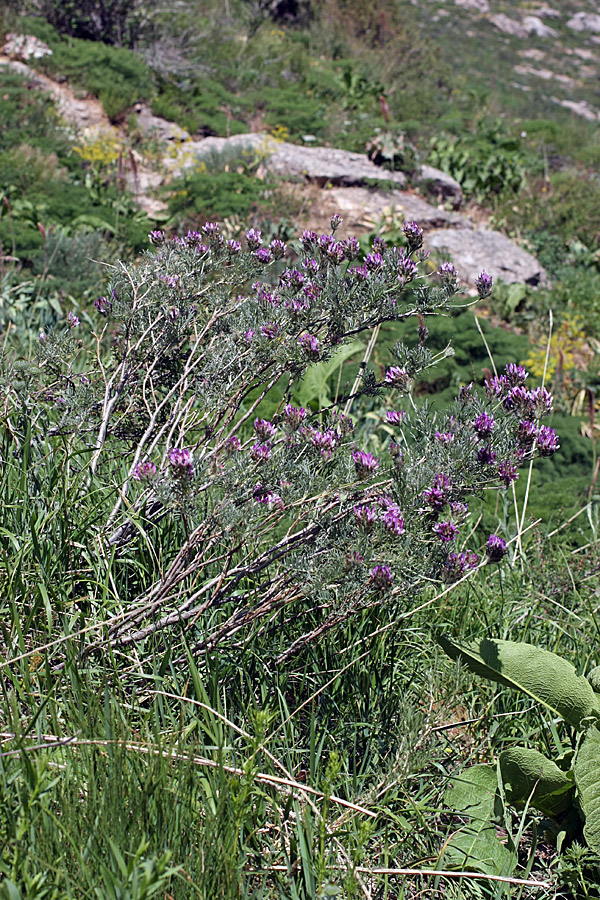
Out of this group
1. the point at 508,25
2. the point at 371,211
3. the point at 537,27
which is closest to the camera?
the point at 371,211

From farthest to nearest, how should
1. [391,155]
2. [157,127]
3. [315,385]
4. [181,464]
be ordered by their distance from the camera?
[157,127]
[391,155]
[315,385]
[181,464]

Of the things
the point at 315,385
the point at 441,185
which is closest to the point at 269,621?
the point at 315,385

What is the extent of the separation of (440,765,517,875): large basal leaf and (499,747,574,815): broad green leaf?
0.06m

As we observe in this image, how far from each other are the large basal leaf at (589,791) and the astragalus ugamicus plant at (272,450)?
54 cm

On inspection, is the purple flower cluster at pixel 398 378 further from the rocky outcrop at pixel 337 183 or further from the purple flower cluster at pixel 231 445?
the rocky outcrop at pixel 337 183

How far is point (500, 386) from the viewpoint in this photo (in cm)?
188

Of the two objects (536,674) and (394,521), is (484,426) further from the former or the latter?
(536,674)

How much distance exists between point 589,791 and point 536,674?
0.29 m

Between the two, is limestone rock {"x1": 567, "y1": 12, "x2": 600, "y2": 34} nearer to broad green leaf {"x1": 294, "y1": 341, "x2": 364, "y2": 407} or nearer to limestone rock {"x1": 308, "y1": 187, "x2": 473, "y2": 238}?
limestone rock {"x1": 308, "y1": 187, "x2": 473, "y2": 238}

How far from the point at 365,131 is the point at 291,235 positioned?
15.0ft

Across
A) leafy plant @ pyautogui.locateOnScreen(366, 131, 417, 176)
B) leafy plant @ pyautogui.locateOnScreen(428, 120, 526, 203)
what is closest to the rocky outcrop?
leafy plant @ pyautogui.locateOnScreen(366, 131, 417, 176)

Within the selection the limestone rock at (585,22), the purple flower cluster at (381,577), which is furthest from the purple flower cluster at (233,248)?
the limestone rock at (585,22)

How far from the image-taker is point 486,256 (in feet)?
26.2

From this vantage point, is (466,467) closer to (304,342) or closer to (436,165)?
(304,342)
